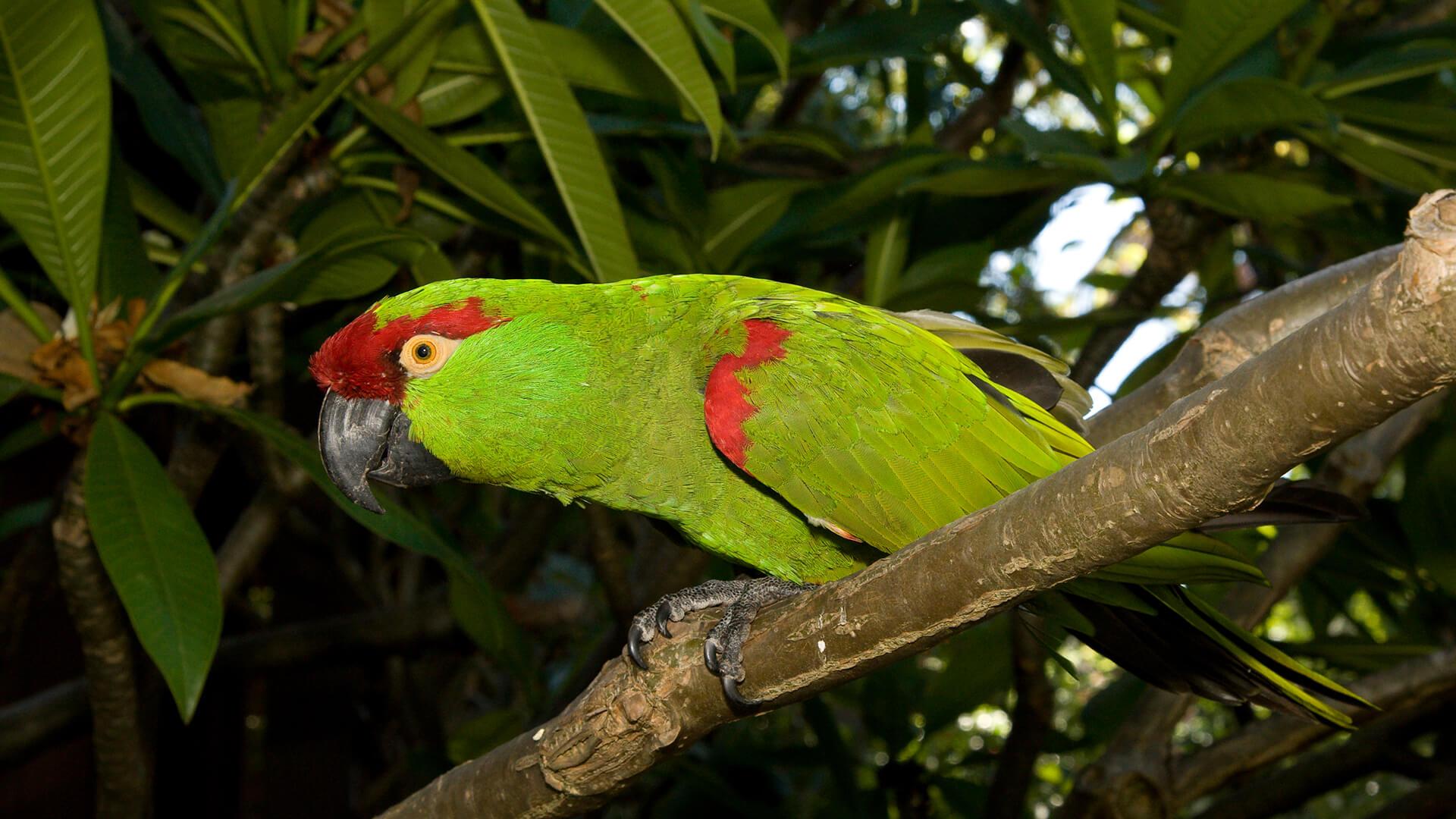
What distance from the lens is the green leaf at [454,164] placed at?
2.07 m

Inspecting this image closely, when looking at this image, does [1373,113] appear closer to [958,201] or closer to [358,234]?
[958,201]

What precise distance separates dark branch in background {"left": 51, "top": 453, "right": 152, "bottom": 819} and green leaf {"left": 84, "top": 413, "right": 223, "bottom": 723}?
0.11 metres

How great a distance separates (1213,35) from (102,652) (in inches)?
102

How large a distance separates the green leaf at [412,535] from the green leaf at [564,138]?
645 millimetres

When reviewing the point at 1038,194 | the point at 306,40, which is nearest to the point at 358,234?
the point at 306,40

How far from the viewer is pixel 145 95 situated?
243 centimetres

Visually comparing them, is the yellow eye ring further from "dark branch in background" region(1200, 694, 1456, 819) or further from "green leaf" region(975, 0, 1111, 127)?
"dark branch in background" region(1200, 694, 1456, 819)

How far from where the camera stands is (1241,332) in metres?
1.82

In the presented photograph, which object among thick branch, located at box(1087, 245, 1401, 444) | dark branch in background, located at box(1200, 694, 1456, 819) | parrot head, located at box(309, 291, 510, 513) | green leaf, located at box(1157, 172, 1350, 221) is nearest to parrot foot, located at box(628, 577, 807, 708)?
parrot head, located at box(309, 291, 510, 513)

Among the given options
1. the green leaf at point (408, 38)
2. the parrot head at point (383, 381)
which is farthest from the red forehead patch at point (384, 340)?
the green leaf at point (408, 38)

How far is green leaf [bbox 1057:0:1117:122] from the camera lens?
234 centimetres

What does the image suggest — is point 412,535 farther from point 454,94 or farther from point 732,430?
point 454,94

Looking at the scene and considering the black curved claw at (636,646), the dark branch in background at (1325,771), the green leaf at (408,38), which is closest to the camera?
the black curved claw at (636,646)

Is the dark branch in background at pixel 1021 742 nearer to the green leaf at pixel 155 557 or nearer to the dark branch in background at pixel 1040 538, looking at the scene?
the dark branch in background at pixel 1040 538
